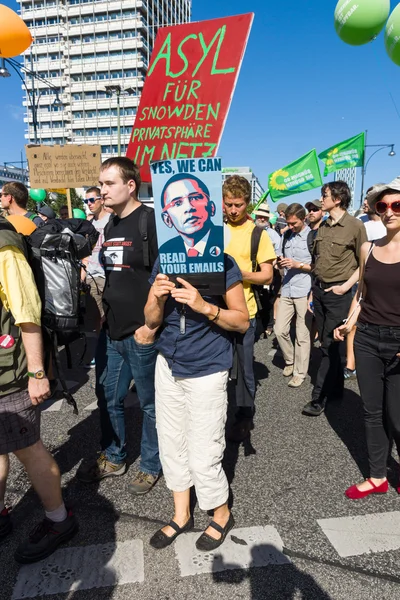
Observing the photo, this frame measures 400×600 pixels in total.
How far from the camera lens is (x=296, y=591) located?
188 cm

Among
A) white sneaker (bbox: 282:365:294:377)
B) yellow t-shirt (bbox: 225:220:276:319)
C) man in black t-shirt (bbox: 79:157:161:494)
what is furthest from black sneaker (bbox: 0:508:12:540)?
white sneaker (bbox: 282:365:294:377)

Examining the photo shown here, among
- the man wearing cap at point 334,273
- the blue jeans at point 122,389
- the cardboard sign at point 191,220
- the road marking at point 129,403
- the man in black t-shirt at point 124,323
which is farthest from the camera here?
the road marking at point 129,403

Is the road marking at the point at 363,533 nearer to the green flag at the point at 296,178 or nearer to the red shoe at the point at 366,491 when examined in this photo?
the red shoe at the point at 366,491

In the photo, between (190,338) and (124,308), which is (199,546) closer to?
(190,338)

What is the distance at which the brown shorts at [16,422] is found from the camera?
195cm

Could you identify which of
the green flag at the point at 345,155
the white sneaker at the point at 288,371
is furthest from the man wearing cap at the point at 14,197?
the green flag at the point at 345,155

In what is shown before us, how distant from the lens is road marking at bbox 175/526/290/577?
2035 mm

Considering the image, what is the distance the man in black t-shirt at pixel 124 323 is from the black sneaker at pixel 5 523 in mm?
533

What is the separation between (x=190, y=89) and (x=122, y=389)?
8.24ft

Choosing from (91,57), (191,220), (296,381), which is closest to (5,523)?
(191,220)

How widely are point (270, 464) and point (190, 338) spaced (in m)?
1.51

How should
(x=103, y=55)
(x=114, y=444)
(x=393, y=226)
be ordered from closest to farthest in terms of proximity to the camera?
1. (x=393, y=226)
2. (x=114, y=444)
3. (x=103, y=55)

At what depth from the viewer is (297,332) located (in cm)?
471

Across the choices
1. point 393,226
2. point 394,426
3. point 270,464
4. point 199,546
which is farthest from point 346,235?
point 199,546
